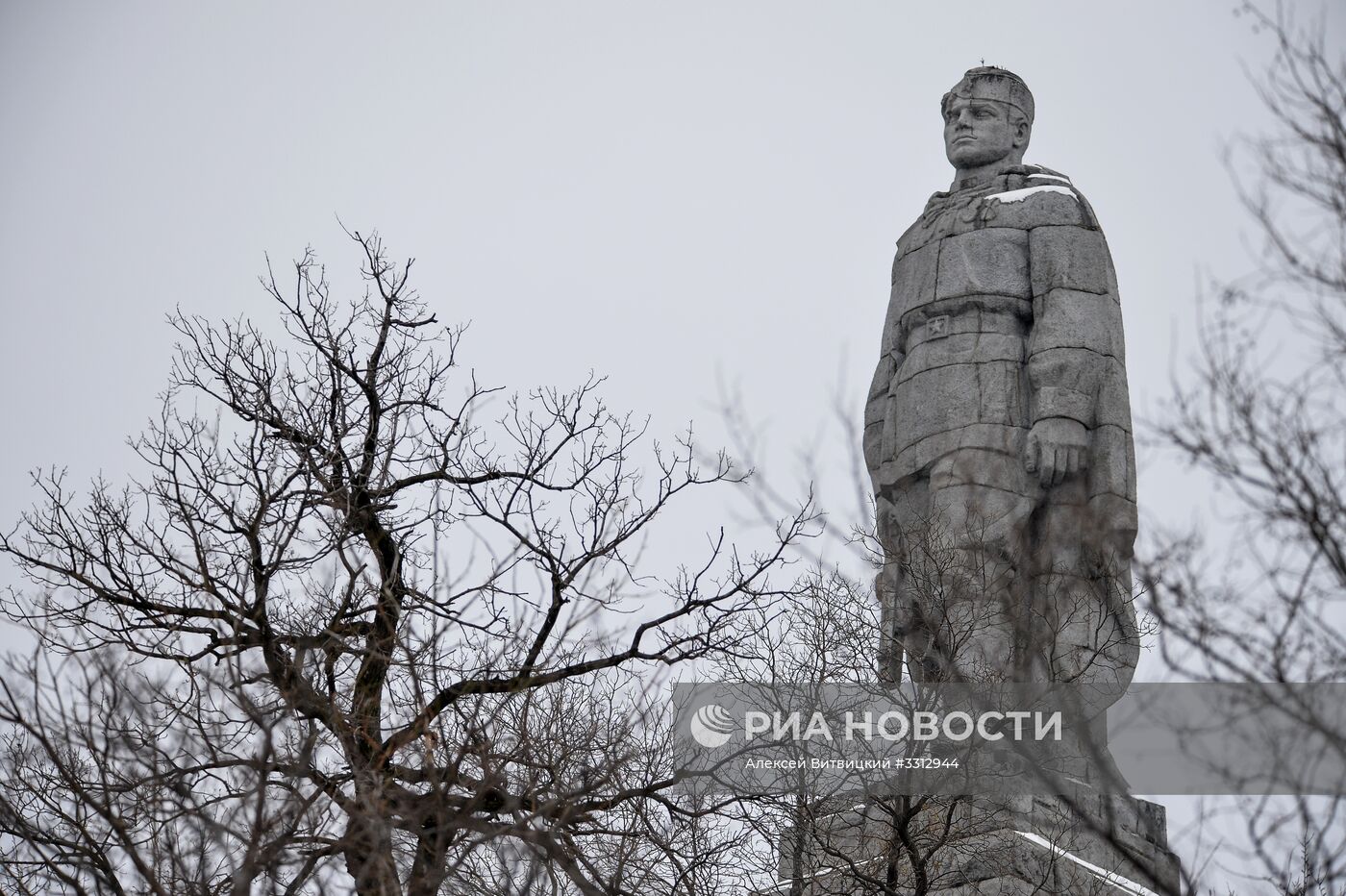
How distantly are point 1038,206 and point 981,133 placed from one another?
0.85m

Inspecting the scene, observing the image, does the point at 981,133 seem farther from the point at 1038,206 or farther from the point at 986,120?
the point at 1038,206

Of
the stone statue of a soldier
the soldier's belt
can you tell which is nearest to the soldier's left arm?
the stone statue of a soldier

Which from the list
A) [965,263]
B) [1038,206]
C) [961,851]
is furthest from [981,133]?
[961,851]

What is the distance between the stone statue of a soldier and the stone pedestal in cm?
97

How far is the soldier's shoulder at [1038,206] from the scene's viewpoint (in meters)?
13.7

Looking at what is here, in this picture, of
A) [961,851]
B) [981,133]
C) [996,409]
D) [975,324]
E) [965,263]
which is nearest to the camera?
[961,851]

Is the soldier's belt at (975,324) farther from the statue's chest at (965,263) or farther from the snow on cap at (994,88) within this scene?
the snow on cap at (994,88)

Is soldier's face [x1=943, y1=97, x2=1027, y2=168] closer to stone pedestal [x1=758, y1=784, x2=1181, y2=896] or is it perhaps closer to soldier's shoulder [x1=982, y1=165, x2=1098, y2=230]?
soldier's shoulder [x1=982, y1=165, x2=1098, y2=230]

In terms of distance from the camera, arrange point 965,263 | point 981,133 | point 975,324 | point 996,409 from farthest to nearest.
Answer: point 981,133
point 965,263
point 975,324
point 996,409

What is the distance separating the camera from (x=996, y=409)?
42.9 ft

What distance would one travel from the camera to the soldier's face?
14250mm

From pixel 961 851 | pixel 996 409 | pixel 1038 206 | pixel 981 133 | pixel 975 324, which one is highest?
pixel 981 133

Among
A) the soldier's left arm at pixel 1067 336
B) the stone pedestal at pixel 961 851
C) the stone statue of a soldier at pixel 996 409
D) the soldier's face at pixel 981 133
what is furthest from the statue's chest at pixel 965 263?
the stone pedestal at pixel 961 851

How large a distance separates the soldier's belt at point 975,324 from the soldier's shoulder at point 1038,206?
0.68 meters
